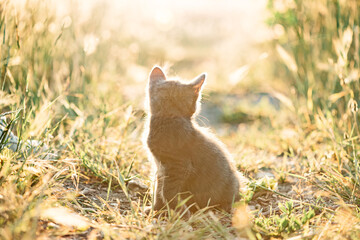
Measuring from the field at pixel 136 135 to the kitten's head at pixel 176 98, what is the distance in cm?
41

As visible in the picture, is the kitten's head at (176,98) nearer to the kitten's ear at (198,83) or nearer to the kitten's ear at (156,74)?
the kitten's ear at (198,83)

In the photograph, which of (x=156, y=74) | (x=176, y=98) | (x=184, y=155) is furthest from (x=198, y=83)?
(x=184, y=155)

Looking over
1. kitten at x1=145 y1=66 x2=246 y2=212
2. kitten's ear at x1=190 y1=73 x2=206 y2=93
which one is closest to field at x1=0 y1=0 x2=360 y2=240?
kitten at x1=145 y1=66 x2=246 y2=212

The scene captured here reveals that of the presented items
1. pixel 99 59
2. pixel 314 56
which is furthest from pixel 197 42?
pixel 314 56

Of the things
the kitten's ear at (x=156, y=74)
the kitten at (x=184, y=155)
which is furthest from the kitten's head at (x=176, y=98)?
the kitten's ear at (x=156, y=74)

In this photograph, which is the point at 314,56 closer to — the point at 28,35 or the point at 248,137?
the point at 248,137

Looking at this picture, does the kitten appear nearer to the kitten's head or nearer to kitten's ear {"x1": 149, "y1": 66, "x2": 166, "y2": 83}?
the kitten's head

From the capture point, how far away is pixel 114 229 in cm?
203

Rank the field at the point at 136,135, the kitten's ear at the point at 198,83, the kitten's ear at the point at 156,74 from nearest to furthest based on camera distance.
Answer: the field at the point at 136,135 → the kitten's ear at the point at 198,83 → the kitten's ear at the point at 156,74

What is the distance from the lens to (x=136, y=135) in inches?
155

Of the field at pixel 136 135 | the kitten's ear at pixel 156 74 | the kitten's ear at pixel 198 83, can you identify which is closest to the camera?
the field at pixel 136 135

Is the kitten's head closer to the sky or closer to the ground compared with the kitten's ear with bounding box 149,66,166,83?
closer to the ground

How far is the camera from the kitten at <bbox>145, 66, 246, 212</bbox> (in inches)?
93.2

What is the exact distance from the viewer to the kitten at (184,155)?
7.77ft
